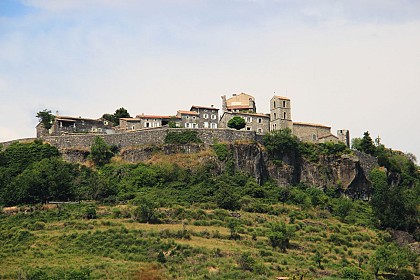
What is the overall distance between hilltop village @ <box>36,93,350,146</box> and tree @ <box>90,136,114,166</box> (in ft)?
21.2

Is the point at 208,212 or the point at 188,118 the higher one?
the point at 188,118

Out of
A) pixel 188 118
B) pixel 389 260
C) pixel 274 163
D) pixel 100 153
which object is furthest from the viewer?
pixel 188 118

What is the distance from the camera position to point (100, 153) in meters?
86.2

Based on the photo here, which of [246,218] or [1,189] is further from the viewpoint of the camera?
[1,189]

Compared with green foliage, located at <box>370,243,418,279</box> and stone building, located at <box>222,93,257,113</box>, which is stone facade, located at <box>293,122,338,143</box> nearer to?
stone building, located at <box>222,93,257,113</box>

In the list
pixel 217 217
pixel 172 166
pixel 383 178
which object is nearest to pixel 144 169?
pixel 172 166

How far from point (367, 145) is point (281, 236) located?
1283 inches

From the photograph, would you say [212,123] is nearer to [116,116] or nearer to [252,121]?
[252,121]

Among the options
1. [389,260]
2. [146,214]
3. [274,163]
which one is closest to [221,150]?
[274,163]

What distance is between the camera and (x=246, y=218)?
250 ft

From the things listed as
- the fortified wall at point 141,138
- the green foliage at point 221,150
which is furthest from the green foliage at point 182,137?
the green foliage at point 221,150

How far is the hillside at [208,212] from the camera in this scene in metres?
64.1

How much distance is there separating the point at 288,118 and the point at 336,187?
1100 cm

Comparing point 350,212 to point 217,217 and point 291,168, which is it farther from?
point 217,217
